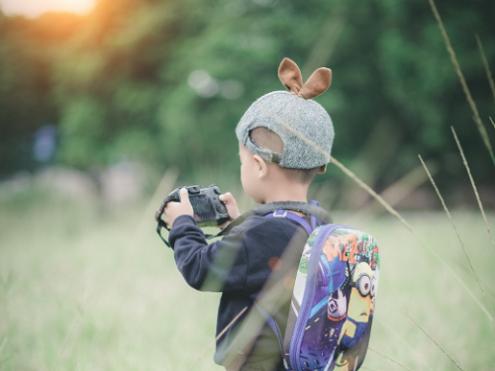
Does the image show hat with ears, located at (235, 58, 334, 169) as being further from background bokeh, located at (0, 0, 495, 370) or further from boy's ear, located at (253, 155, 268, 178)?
background bokeh, located at (0, 0, 495, 370)

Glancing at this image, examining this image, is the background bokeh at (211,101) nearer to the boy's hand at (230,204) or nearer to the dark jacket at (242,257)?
the boy's hand at (230,204)

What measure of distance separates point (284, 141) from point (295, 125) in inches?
2.2

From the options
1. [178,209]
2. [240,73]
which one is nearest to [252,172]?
[178,209]

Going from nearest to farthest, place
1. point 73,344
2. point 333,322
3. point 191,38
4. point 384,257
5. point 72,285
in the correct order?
point 333,322 < point 73,344 < point 72,285 < point 384,257 < point 191,38

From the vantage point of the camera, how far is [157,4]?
13.8 meters

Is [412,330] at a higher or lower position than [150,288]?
lower

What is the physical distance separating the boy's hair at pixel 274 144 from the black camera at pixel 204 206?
22 cm

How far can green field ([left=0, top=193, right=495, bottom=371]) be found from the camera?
212 centimetres

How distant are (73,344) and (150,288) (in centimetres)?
186

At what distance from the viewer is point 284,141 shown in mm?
1429

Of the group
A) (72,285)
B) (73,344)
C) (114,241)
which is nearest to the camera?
(73,344)

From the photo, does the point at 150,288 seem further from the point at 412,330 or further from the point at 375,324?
the point at 412,330

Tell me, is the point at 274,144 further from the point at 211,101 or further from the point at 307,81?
the point at 211,101

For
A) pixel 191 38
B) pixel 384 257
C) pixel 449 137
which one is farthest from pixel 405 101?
pixel 384 257
